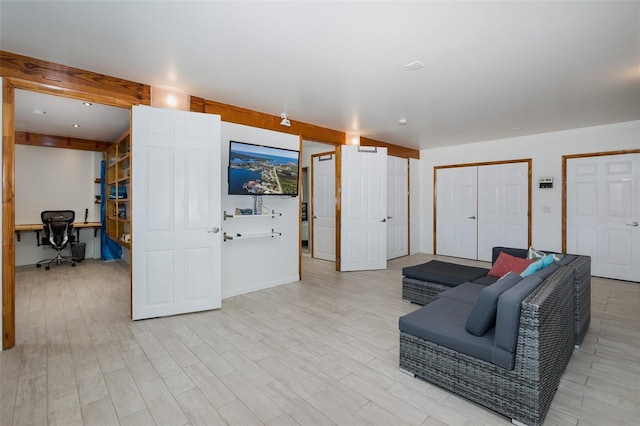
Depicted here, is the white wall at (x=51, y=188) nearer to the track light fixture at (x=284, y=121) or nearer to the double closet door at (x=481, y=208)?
the track light fixture at (x=284, y=121)

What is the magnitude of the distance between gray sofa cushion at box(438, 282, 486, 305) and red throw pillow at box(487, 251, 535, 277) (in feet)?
1.64

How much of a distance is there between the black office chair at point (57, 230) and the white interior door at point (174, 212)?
3.87 meters

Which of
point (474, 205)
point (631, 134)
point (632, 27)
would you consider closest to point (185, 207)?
point (632, 27)

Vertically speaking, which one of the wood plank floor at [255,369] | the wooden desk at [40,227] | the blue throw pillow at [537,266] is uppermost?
the wooden desk at [40,227]

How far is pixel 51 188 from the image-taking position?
251 inches

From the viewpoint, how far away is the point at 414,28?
231 cm

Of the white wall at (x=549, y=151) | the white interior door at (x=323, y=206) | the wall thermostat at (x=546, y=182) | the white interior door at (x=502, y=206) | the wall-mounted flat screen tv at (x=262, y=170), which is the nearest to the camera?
the wall-mounted flat screen tv at (x=262, y=170)

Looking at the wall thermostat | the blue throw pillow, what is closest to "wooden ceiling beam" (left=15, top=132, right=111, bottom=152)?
the blue throw pillow

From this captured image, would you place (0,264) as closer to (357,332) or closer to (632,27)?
(357,332)

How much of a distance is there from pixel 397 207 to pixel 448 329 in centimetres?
496

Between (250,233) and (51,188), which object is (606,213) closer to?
(250,233)

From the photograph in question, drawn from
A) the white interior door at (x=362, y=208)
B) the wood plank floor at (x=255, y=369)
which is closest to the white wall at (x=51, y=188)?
the wood plank floor at (x=255, y=369)

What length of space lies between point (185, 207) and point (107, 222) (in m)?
4.49

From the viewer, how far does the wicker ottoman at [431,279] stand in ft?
11.5
